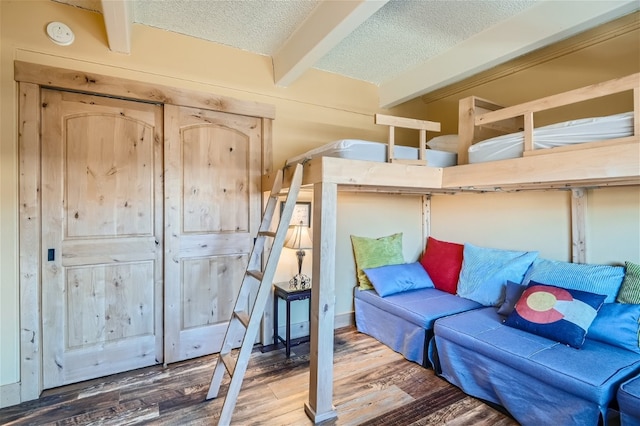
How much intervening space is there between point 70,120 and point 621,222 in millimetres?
4189

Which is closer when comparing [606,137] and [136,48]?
[606,137]

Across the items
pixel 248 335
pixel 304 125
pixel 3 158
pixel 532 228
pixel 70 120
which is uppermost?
pixel 304 125

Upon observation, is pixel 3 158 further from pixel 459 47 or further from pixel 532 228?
pixel 532 228

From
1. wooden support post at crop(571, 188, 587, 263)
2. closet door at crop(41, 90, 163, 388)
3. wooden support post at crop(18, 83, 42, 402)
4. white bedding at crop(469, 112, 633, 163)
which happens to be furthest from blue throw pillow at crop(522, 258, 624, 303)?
wooden support post at crop(18, 83, 42, 402)

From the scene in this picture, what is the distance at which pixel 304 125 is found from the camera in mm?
3199

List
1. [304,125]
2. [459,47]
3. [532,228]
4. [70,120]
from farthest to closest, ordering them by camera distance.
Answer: [304,125], [532,228], [459,47], [70,120]

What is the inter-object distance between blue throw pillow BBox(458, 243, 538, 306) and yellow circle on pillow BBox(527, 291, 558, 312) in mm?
480

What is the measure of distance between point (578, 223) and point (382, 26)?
89.0 inches

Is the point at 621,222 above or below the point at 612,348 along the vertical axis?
above

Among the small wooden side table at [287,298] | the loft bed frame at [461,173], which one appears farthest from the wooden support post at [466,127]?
the small wooden side table at [287,298]

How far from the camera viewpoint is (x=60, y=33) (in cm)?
223

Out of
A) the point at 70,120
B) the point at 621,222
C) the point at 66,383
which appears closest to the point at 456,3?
the point at 621,222

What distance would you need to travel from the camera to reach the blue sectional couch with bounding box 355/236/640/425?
69.2 inches

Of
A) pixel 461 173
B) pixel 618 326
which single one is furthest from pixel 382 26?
pixel 618 326
